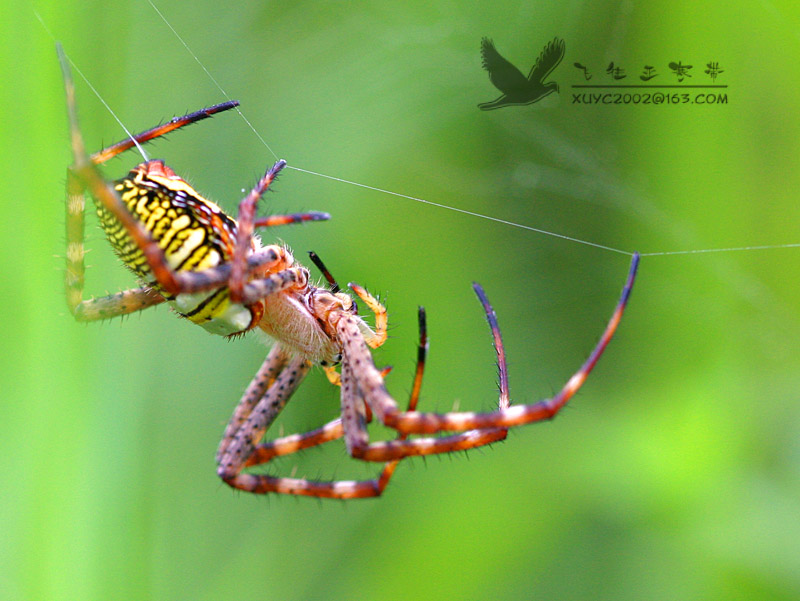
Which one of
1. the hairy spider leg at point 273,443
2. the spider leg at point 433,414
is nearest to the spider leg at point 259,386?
the hairy spider leg at point 273,443

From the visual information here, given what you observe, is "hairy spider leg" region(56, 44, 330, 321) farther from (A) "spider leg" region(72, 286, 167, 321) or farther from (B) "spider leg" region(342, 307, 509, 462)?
(B) "spider leg" region(342, 307, 509, 462)

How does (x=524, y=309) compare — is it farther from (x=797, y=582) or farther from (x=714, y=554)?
(x=797, y=582)

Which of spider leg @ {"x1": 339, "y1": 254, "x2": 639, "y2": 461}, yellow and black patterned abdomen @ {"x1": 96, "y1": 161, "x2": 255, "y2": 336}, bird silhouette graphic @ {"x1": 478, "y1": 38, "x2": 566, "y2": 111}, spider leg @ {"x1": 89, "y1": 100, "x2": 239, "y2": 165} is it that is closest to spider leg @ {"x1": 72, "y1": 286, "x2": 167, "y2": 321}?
yellow and black patterned abdomen @ {"x1": 96, "y1": 161, "x2": 255, "y2": 336}

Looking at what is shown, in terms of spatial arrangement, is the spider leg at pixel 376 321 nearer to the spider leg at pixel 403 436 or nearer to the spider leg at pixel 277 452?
the spider leg at pixel 403 436

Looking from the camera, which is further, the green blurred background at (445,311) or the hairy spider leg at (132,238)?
the green blurred background at (445,311)

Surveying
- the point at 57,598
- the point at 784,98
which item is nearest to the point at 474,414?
the point at 784,98

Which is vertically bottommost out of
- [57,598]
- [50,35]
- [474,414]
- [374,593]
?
[57,598]
